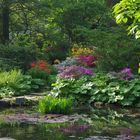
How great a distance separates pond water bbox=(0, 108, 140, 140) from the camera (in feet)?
29.6

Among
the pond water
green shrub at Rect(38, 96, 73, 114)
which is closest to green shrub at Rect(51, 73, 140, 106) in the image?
the pond water

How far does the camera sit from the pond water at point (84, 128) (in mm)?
9023

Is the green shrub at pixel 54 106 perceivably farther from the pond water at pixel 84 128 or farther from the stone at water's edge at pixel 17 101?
the stone at water's edge at pixel 17 101

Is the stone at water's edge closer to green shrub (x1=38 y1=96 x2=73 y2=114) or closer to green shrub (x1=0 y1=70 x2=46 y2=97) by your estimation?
green shrub (x1=0 y1=70 x2=46 y2=97)

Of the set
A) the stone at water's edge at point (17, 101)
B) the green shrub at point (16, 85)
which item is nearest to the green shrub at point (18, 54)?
the green shrub at point (16, 85)

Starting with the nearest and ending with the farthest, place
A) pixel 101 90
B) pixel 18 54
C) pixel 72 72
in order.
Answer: pixel 101 90 → pixel 72 72 → pixel 18 54

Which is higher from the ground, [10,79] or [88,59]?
[88,59]

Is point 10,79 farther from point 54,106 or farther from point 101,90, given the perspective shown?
point 54,106

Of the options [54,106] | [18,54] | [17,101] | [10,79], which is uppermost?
[18,54]

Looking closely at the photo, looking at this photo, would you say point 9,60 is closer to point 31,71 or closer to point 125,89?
point 31,71

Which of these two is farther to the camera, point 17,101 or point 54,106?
point 17,101

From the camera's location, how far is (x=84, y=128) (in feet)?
32.8

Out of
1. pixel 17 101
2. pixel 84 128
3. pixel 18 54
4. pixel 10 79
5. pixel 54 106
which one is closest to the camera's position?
pixel 84 128

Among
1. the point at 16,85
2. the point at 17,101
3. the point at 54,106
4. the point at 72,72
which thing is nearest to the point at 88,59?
the point at 72,72
